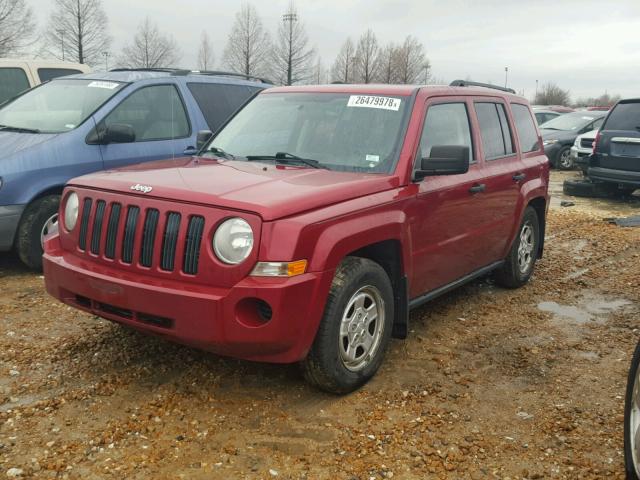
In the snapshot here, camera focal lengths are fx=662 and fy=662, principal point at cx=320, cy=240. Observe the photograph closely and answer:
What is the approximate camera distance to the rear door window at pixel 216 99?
24.4 feet

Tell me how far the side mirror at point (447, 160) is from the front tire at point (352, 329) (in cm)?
78

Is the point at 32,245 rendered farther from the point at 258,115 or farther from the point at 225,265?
the point at 225,265

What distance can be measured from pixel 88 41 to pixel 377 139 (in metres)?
41.2

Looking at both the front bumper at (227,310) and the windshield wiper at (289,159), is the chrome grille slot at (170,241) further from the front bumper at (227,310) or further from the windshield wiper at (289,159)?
the windshield wiper at (289,159)

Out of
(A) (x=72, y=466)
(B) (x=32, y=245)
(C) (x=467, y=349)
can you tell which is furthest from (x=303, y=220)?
(B) (x=32, y=245)

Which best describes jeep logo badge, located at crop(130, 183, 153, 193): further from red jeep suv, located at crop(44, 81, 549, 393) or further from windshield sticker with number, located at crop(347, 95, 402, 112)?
windshield sticker with number, located at crop(347, 95, 402, 112)

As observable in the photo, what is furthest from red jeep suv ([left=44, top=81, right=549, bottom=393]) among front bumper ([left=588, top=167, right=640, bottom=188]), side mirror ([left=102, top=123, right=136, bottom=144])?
front bumper ([left=588, top=167, right=640, bottom=188])

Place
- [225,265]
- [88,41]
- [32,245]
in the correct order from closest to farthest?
[225,265], [32,245], [88,41]

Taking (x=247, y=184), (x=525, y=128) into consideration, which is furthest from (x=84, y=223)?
(x=525, y=128)

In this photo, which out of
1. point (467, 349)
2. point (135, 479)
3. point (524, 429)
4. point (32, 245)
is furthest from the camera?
point (32, 245)

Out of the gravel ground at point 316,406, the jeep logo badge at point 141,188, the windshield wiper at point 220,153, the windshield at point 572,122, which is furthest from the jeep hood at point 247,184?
the windshield at point 572,122

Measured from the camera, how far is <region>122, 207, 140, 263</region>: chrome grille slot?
3.58 meters

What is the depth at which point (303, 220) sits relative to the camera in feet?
11.1

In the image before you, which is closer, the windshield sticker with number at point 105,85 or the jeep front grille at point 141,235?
the jeep front grille at point 141,235
